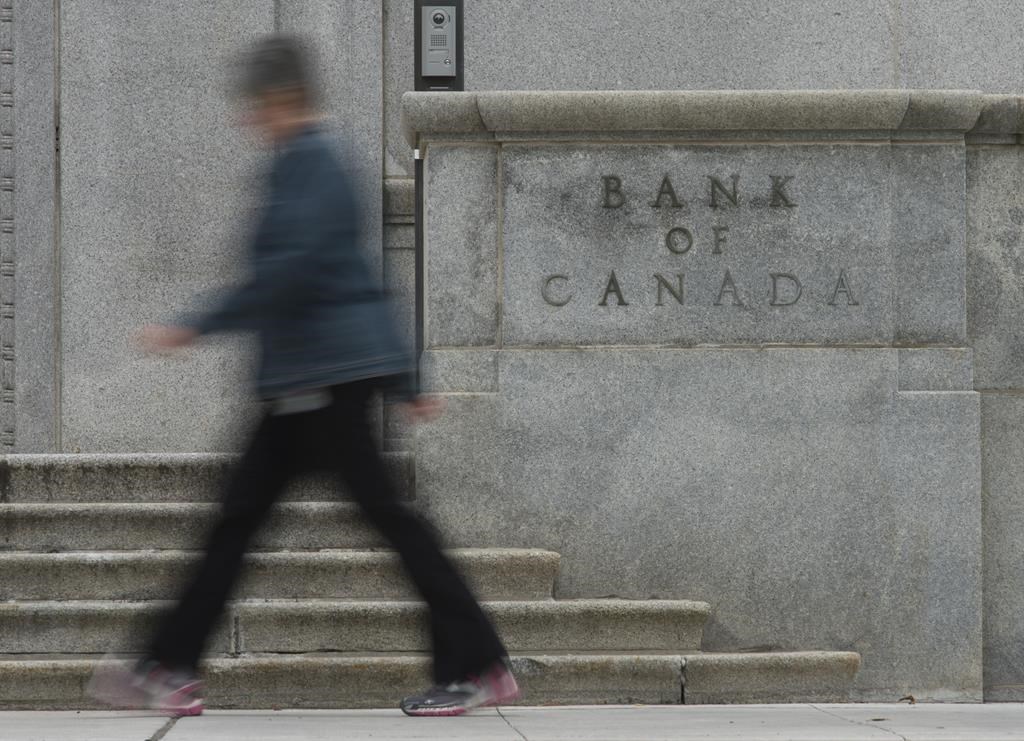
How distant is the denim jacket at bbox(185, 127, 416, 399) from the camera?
456cm

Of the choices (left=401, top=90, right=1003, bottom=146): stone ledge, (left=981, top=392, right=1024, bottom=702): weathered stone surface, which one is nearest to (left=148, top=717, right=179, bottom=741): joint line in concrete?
(left=401, top=90, right=1003, bottom=146): stone ledge

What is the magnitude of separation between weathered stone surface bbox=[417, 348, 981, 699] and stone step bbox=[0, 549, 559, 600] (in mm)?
255

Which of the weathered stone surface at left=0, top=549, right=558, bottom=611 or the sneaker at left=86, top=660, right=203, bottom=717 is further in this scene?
the weathered stone surface at left=0, top=549, right=558, bottom=611

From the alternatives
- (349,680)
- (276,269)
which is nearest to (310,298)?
(276,269)

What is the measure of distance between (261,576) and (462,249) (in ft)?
4.98

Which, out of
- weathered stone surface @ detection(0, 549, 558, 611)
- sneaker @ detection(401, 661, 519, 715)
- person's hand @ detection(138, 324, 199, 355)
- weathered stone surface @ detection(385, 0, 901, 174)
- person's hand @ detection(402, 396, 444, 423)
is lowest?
sneaker @ detection(401, 661, 519, 715)

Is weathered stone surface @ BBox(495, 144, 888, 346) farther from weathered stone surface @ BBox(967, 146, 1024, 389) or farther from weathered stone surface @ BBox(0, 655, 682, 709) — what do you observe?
weathered stone surface @ BBox(0, 655, 682, 709)

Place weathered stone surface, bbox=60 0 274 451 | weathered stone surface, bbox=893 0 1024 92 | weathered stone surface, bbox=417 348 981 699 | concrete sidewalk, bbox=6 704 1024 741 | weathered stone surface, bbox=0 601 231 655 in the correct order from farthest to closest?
weathered stone surface, bbox=893 0 1024 92
weathered stone surface, bbox=60 0 274 451
weathered stone surface, bbox=417 348 981 699
weathered stone surface, bbox=0 601 231 655
concrete sidewalk, bbox=6 704 1024 741

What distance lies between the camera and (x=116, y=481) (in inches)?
268

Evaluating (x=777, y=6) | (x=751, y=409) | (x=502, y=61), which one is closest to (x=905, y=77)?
(x=777, y=6)

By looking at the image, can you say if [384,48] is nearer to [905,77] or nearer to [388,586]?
[905,77]

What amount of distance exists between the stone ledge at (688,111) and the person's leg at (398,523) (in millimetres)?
2006

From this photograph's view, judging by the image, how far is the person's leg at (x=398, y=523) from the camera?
15.1 feet

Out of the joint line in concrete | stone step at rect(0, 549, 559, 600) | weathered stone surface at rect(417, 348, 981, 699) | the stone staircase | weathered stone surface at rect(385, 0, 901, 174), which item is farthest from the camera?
weathered stone surface at rect(385, 0, 901, 174)
